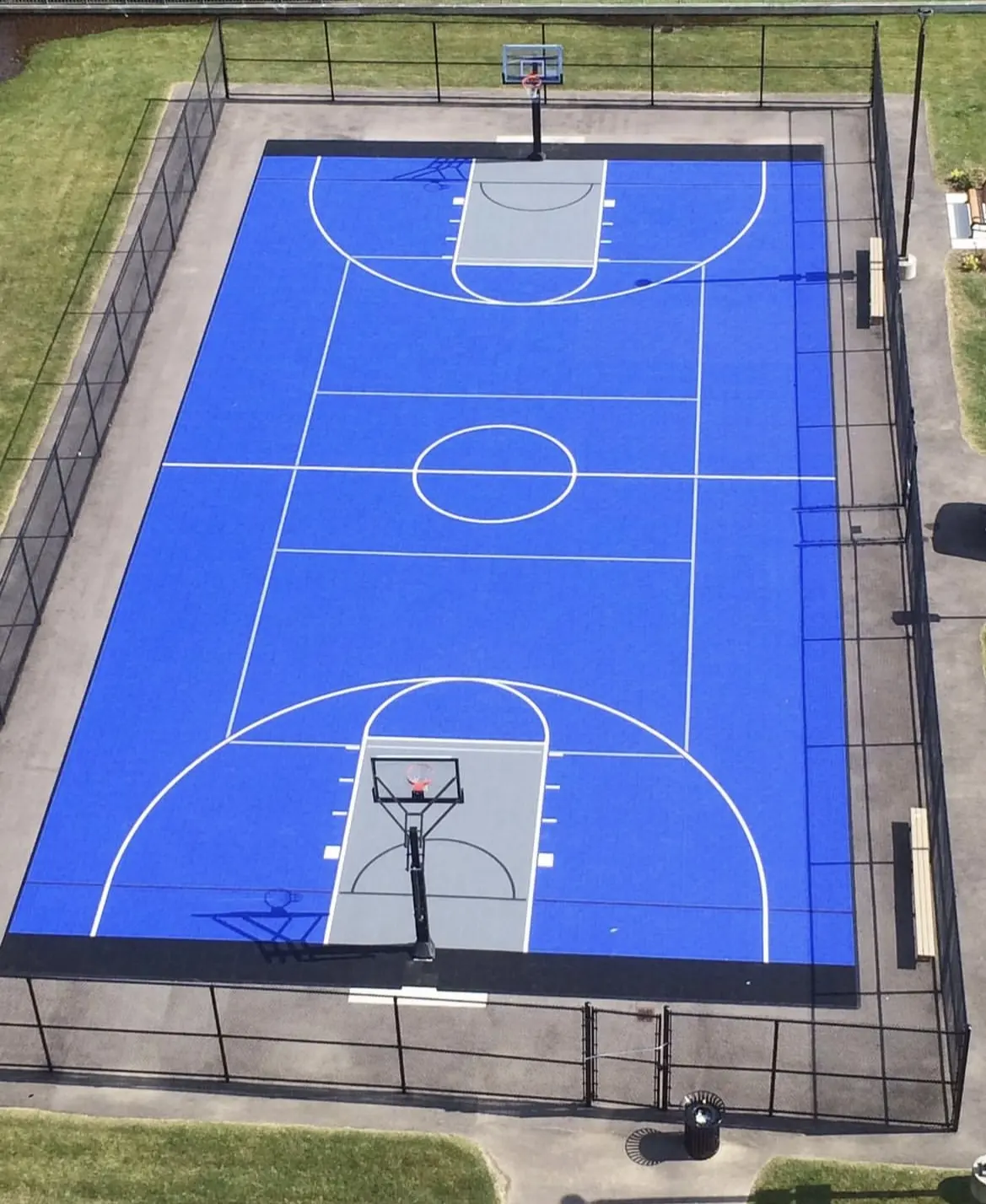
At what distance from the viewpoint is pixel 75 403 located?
166 ft

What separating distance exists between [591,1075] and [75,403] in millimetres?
22986

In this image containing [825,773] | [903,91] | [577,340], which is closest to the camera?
[825,773]

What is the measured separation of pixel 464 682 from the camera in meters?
43.5

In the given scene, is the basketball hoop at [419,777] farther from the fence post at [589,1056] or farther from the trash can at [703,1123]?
the trash can at [703,1123]

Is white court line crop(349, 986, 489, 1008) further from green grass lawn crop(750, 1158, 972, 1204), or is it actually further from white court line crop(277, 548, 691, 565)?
white court line crop(277, 548, 691, 565)

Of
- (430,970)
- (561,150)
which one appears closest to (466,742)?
(430,970)

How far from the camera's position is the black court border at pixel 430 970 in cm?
3747

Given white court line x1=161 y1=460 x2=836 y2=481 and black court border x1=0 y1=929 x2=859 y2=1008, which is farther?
white court line x1=161 y1=460 x2=836 y2=481

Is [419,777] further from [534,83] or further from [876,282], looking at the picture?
[534,83]

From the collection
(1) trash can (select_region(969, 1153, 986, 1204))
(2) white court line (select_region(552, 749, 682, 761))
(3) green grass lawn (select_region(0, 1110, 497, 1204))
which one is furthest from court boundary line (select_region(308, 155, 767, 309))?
(1) trash can (select_region(969, 1153, 986, 1204))

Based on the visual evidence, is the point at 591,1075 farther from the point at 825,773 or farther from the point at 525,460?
the point at 525,460

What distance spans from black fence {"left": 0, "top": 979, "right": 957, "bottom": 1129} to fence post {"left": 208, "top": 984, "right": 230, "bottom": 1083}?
0.05 meters

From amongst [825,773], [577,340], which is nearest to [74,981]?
[825,773]

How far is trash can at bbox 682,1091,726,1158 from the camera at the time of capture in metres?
33.9
